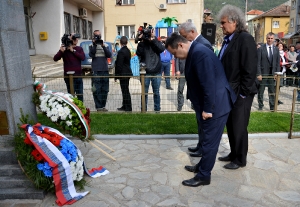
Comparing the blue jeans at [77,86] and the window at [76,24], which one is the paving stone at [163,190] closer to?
the blue jeans at [77,86]

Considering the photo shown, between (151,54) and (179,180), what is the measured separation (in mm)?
3829

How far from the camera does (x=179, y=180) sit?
363 centimetres

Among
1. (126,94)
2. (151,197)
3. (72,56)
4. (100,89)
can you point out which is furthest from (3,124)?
(126,94)

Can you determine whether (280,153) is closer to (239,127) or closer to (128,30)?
(239,127)

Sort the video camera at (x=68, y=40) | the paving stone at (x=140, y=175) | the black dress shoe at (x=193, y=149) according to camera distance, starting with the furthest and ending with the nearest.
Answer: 1. the video camera at (x=68, y=40)
2. the black dress shoe at (x=193, y=149)
3. the paving stone at (x=140, y=175)

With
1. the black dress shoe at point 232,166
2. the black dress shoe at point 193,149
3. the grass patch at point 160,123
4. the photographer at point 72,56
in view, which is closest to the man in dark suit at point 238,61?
the black dress shoe at point 232,166

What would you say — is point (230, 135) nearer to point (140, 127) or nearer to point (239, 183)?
point (239, 183)

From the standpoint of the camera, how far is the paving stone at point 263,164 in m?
3.95

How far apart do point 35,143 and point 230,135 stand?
2.59 m

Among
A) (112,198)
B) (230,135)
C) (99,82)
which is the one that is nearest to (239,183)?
(230,135)

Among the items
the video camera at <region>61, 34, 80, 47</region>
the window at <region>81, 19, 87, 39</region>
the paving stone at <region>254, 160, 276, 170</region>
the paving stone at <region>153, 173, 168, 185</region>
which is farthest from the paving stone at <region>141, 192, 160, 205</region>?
the window at <region>81, 19, 87, 39</region>

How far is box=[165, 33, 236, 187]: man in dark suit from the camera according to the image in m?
3.04

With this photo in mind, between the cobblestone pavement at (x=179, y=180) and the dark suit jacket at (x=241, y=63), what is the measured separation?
1173 millimetres

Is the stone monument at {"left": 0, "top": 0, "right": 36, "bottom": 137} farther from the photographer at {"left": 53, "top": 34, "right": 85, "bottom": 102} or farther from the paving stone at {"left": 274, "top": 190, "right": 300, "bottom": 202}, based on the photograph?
the paving stone at {"left": 274, "top": 190, "right": 300, "bottom": 202}
